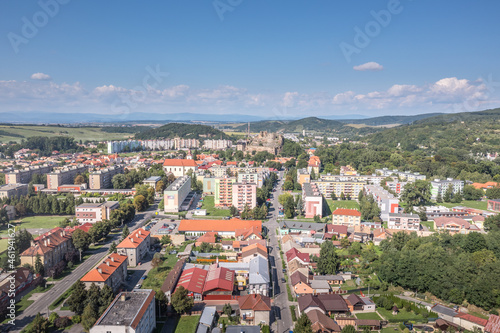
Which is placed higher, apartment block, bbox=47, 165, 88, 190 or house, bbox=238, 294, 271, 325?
apartment block, bbox=47, 165, 88, 190

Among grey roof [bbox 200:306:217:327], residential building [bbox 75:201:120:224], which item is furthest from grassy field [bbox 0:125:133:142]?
grey roof [bbox 200:306:217:327]

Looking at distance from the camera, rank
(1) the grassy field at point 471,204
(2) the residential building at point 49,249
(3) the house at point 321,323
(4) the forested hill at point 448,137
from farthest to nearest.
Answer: (4) the forested hill at point 448,137
(1) the grassy field at point 471,204
(2) the residential building at point 49,249
(3) the house at point 321,323

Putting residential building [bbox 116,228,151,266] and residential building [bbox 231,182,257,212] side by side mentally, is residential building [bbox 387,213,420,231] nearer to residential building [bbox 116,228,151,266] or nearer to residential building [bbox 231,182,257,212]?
residential building [bbox 231,182,257,212]

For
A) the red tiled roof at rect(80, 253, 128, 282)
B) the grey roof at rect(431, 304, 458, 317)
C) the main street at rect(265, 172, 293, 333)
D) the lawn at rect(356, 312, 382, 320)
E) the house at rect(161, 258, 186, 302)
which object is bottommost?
the lawn at rect(356, 312, 382, 320)

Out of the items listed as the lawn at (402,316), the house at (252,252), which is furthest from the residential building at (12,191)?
the lawn at (402,316)

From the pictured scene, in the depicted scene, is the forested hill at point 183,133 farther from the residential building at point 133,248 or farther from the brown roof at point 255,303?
the brown roof at point 255,303
